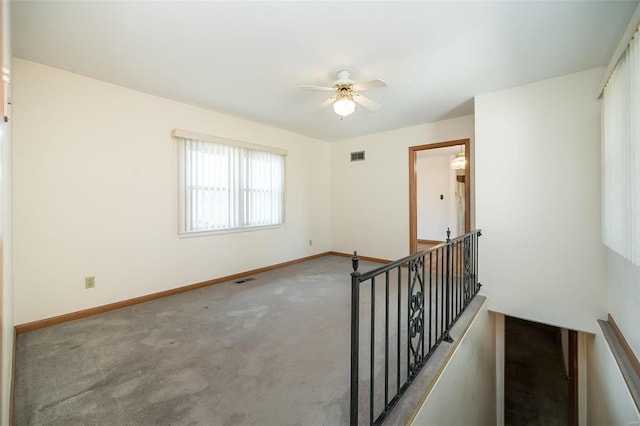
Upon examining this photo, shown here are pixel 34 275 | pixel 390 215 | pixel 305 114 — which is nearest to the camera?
pixel 34 275

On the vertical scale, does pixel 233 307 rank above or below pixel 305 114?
below

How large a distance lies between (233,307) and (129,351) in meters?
1.02

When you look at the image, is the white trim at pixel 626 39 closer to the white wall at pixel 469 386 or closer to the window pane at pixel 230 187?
the white wall at pixel 469 386

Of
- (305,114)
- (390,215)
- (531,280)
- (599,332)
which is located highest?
(305,114)

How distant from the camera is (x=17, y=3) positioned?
1.71 m

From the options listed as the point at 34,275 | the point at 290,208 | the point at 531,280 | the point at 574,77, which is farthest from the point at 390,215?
the point at 34,275

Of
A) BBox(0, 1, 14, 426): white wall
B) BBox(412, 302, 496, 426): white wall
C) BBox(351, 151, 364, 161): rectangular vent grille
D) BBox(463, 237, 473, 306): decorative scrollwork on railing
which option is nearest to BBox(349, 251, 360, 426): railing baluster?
BBox(412, 302, 496, 426): white wall

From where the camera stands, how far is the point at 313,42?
6.95 feet

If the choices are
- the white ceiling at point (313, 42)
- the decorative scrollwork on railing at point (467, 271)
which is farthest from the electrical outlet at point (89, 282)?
the decorative scrollwork on railing at point (467, 271)

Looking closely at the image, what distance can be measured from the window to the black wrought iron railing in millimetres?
2265

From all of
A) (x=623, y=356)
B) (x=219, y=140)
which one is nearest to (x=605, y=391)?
(x=623, y=356)

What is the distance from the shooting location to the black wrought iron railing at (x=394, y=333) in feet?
4.03

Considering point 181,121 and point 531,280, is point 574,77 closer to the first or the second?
point 531,280

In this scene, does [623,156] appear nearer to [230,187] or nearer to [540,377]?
[540,377]
